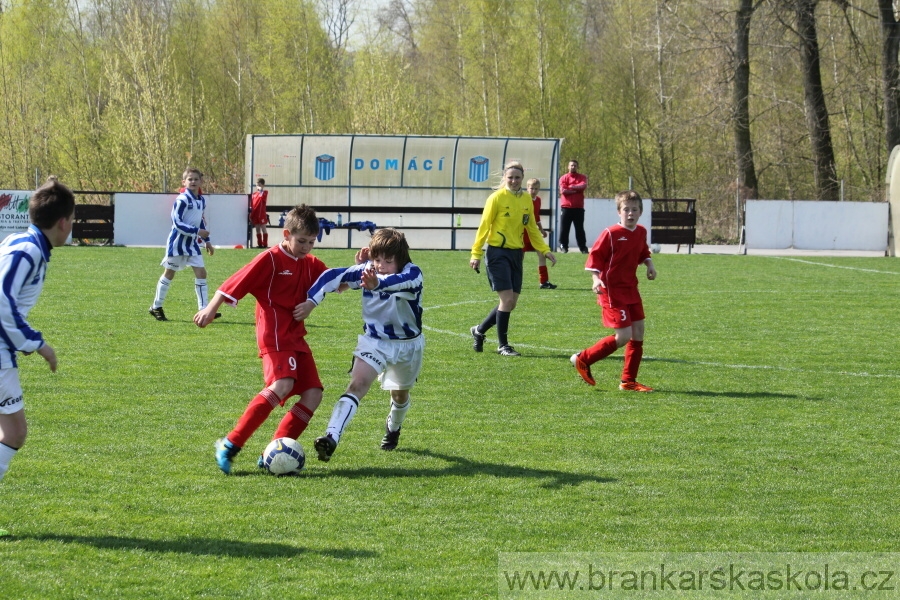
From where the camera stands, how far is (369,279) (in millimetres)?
5785

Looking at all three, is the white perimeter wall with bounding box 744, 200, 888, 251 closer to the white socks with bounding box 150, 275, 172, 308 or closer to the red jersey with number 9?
the white socks with bounding box 150, 275, 172, 308

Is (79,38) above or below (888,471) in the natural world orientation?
above

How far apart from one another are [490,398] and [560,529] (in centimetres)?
337

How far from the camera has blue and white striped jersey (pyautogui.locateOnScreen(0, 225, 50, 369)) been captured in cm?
466

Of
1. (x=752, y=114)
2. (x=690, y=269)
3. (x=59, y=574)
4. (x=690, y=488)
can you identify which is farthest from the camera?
(x=752, y=114)

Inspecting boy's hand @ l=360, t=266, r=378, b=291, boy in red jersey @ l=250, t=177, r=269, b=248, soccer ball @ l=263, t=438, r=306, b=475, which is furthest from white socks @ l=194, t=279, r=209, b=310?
boy in red jersey @ l=250, t=177, r=269, b=248

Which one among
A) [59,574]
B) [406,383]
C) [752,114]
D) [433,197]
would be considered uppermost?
[752,114]

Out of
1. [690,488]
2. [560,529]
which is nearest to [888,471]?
[690,488]

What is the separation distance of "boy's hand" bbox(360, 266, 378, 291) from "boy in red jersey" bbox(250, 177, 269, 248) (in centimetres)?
2206

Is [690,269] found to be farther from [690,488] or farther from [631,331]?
[690,488]

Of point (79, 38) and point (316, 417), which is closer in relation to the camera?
point (316, 417)

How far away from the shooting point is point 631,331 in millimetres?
9016

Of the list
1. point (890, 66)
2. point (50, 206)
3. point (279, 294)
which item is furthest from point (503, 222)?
point (890, 66)

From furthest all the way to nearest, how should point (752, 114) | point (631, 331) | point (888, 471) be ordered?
point (752, 114)
point (631, 331)
point (888, 471)
